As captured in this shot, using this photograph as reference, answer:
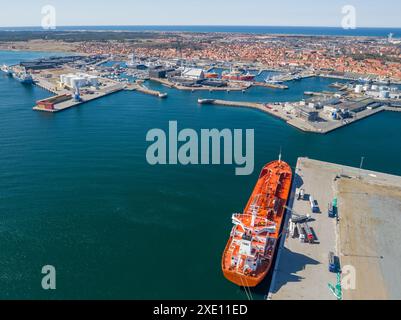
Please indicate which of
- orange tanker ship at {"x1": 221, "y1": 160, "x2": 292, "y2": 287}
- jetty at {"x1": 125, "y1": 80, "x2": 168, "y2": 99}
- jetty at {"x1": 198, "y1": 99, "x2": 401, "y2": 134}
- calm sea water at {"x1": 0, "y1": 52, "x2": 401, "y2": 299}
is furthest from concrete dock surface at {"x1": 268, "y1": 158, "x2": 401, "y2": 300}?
jetty at {"x1": 125, "y1": 80, "x2": 168, "y2": 99}

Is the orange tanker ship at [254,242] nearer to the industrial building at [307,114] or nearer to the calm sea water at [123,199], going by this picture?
the calm sea water at [123,199]

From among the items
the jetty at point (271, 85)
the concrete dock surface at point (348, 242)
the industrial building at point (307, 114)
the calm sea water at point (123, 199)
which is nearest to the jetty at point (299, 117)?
the industrial building at point (307, 114)

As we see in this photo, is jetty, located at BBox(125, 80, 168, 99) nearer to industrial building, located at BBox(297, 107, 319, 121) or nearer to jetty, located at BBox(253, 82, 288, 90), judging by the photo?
jetty, located at BBox(253, 82, 288, 90)

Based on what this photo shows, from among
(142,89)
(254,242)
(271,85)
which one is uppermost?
(271,85)

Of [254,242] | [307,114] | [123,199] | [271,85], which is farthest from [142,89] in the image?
[254,242]

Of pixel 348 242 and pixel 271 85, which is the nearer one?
Result: pixel 348 242

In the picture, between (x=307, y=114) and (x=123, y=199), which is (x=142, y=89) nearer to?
(x=307, y=114)

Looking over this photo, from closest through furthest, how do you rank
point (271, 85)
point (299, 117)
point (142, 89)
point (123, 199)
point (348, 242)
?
1. point (348, 242)
2. point (123, 199)
3. point (299, 117)
4. point (142, 89)
5. point (271, 85)

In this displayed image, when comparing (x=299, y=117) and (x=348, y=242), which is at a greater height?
(x=299, y=117)
